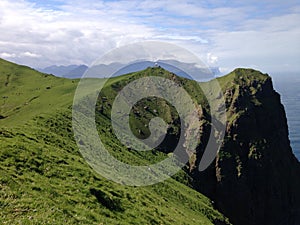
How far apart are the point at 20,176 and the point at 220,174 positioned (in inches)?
3438

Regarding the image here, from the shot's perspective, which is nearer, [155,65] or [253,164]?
[253,164]

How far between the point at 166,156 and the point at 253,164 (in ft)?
120

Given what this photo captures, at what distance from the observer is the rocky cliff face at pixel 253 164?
104250mm

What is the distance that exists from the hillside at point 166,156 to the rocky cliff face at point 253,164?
1.16ft

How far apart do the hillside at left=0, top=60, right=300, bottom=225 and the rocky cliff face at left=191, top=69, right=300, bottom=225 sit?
13.9 inches

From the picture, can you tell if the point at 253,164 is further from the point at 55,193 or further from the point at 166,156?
the point at 55,193

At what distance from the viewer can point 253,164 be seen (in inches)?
4382

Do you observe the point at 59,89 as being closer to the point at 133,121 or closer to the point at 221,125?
the point at 133,121

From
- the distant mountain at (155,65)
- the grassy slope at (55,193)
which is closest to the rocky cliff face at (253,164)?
the distant mountain at (155,65)

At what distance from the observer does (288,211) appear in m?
124

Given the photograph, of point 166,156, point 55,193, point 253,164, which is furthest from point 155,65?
point 55,193

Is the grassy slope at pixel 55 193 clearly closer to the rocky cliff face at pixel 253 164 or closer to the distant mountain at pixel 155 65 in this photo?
the distant mountain at pixel 155 65

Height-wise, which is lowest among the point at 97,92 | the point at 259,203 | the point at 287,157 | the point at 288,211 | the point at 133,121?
the point at 288,211

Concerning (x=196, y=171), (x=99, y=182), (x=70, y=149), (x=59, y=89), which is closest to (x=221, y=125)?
(x=196, y=171)
